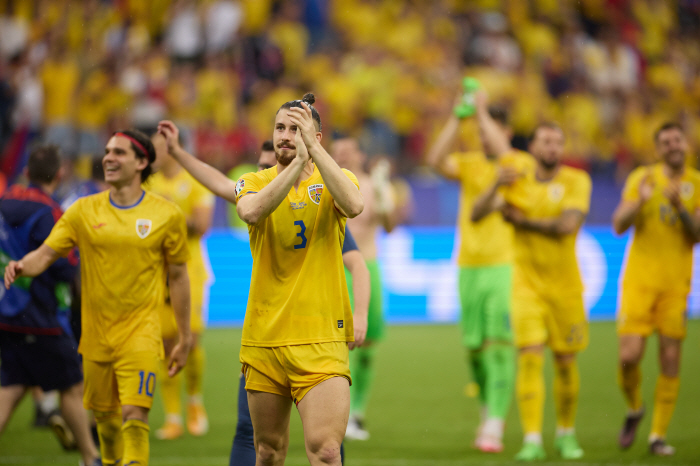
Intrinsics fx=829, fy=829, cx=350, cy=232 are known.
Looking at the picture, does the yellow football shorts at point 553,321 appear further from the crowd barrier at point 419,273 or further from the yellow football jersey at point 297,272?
the crowd barrier at point 419,273

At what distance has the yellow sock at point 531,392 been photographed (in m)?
7.13

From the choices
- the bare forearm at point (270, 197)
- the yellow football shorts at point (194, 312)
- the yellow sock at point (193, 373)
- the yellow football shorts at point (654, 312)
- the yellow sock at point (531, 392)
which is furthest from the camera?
the yellow sock at point (193, 373)

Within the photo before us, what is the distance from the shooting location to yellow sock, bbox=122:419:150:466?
5.03 meters

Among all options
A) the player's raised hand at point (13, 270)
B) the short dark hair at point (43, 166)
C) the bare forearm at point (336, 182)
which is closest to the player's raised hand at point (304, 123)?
the bare forearm at point (336, 182)

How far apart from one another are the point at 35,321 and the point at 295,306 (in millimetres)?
2715

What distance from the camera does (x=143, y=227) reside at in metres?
5.29

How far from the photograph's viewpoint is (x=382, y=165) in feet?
29.0

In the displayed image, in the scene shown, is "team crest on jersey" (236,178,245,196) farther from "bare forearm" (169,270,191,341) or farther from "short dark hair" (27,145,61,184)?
"short dark hair" (27,145,61,184)

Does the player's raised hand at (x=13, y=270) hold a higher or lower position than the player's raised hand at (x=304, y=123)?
lower

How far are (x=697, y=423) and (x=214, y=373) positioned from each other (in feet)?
20.5

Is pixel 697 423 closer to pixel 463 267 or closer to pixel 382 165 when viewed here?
pixel 463 267

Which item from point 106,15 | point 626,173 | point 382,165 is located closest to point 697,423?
point 382,165

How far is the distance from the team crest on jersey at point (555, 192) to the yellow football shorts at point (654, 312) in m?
1.08

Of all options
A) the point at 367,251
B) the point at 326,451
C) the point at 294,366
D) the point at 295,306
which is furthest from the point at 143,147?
the point at 367,251
